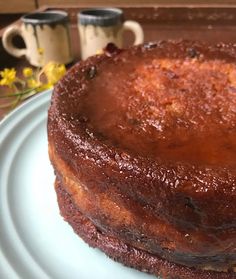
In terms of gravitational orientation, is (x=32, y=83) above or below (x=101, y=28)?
below

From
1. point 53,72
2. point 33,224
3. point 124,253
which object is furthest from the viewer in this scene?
point 53,72

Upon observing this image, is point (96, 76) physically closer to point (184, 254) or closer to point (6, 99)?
point (184, 254)

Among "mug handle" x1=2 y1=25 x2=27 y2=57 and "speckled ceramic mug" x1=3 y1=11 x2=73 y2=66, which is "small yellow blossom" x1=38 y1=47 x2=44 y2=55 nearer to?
"speckled ceramic mug" x1=3 y1=11 x2=73 y2=66

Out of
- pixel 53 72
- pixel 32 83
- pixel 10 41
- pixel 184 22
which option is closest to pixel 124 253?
pixel 53 72

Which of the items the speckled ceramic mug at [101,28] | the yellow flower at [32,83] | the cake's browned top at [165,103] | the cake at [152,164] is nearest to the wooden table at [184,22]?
the speckled ceramic mug at [101,28]

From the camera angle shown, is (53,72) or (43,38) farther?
(43,38)

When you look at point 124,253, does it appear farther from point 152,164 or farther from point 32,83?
point 32,83

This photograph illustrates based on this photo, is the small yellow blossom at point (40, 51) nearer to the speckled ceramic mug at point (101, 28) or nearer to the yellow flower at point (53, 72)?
the speckled ceramic mug at point (101, 28)
